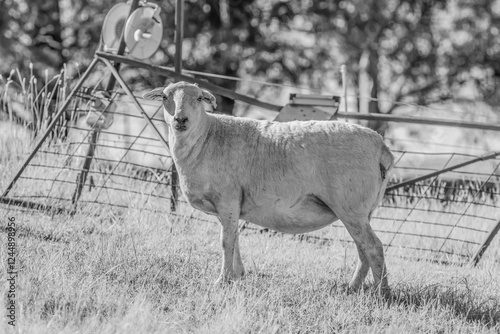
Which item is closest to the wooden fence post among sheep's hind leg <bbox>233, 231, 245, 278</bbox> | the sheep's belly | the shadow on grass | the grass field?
the grass field

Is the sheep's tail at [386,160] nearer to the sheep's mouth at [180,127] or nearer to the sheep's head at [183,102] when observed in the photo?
the sheep's head at [183,102]


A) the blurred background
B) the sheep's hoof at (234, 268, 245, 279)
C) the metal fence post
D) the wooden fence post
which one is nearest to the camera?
the sheep's hoof at (234, 268, 245, 279)

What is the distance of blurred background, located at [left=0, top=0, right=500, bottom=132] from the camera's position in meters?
19.7

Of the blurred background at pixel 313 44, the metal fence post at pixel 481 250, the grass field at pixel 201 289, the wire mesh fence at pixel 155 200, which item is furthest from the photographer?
the blurred background at pixel 313 44

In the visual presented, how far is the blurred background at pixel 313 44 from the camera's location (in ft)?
64.7

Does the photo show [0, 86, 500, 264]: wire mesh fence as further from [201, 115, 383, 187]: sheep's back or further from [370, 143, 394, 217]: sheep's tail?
[201, 115, 383, 187]: sheep's back

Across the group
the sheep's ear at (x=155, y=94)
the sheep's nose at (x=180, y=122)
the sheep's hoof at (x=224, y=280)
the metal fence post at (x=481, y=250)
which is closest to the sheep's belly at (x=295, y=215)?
the sheep's hoof at (x=224, y=280)

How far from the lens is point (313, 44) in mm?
20984

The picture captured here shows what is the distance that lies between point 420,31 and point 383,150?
1616 cm

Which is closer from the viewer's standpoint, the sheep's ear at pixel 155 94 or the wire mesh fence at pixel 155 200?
the sheep's ear at pixel 155 94

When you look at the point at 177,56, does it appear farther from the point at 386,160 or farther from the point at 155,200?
the point at 386,160

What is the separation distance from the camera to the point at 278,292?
5.16 m

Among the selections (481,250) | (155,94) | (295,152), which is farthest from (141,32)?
(481,250)

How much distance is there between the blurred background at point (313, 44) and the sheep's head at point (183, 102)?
1396 centimetres
